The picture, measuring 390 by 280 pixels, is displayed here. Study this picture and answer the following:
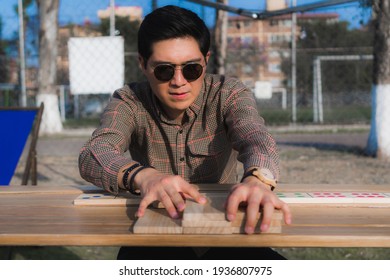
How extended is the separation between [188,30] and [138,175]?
0.59m

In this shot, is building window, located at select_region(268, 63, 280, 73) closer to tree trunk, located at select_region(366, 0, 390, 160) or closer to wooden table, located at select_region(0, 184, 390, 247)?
tree trunk, located at select_region(366, 0, 390, 160)

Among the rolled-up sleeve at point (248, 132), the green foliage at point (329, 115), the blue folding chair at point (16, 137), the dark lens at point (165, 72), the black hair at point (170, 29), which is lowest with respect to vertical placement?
the green foliage at point (329, 115)

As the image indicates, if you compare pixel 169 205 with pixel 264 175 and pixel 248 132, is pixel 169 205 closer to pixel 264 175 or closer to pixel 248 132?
pixel 264 175

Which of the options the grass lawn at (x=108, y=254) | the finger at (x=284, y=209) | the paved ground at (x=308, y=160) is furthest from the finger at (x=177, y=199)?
the paved ground at (x=308, y=160)

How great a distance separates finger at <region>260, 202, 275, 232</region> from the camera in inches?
43.3

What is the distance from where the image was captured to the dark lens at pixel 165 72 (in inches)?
64.9

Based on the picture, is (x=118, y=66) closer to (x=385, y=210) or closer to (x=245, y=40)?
(x=385, y=210)

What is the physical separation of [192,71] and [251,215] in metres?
0.69

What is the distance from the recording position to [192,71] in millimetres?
1663

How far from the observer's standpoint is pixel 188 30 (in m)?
1.72

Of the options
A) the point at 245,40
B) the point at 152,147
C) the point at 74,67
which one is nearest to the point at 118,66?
the point at 74,67

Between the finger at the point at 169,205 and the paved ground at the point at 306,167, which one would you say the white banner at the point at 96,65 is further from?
the finger at the point at 169,205

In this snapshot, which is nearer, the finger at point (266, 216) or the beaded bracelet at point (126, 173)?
the finger at point (266, 216)

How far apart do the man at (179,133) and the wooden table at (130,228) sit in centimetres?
6
